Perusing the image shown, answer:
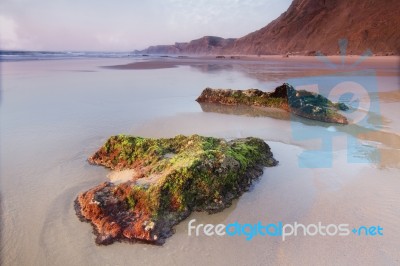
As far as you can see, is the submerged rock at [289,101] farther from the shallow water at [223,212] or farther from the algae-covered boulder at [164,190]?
the algae-covered boulder at [164,190]

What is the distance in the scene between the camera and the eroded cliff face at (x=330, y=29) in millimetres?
53062

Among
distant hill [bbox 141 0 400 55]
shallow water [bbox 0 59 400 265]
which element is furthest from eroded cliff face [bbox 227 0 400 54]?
shallow water [bbox 0 59 400 265]

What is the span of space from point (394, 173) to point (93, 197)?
3.48 metres

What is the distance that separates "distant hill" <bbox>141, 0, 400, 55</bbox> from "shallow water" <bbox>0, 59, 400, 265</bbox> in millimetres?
50007

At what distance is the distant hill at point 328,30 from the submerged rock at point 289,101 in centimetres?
4745

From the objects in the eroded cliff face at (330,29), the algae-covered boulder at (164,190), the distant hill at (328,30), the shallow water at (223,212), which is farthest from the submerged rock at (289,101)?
the eroded cliff face at (330,29)

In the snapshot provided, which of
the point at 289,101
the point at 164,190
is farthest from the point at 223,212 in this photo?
the point at 289,101

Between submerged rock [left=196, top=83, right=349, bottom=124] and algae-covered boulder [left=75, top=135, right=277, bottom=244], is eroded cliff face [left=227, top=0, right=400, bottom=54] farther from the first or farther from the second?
algae-covered boulder [left=75, top=135, right=277, bottom=244]

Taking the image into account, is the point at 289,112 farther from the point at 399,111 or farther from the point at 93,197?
the point at 93,197

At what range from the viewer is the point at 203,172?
123 inches

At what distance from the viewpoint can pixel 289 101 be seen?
731cm

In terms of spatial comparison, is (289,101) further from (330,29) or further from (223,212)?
(330,29)

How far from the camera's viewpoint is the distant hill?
53062mm

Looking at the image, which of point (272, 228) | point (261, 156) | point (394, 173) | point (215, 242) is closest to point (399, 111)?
point (394, 173)
